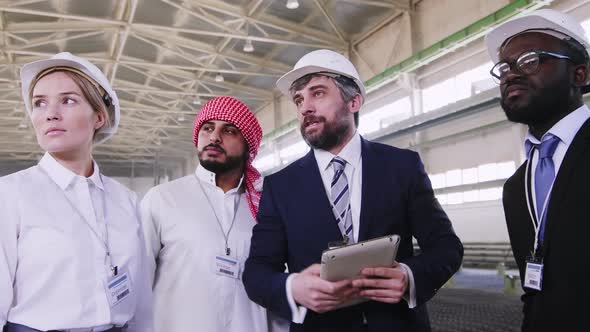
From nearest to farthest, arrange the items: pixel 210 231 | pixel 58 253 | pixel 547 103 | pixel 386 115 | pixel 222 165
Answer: pixel 58 253
pixel 547 103
pixel 210 231
pixel 222 165
pixel 386 115

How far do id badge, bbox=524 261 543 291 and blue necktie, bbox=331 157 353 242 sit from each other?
0.67 meters

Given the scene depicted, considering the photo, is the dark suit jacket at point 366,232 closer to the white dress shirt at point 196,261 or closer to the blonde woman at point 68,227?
the white dress shirt at point 196,261

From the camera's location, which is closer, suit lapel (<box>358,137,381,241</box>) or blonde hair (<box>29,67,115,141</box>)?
blonde hair (<box>29,67,115,141</box>)

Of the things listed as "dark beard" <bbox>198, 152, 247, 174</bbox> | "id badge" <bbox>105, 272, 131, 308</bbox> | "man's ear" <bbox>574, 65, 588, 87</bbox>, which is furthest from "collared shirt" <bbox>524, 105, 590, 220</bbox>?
"id badge" <bbox>105, 272, 131, 308</bbox>

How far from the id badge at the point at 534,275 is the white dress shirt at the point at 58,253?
4.88ft

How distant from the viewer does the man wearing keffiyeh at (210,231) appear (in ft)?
7.06

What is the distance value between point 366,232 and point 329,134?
490 millimetres

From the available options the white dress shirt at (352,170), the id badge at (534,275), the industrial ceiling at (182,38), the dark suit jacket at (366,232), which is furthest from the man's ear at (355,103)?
the industrial ceiling at (182,38)

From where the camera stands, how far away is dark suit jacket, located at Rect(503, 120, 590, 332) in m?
1.57

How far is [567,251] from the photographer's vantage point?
161cm

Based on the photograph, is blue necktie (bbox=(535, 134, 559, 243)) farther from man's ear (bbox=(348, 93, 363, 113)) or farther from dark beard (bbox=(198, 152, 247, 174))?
dark beard (bbox=(198, 152, 247, 174))

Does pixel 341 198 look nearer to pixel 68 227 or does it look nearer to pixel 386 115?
pixel 68 227

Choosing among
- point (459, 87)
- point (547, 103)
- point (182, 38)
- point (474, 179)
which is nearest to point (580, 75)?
point (547, 103)

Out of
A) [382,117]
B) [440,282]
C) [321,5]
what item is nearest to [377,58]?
[382,117]
